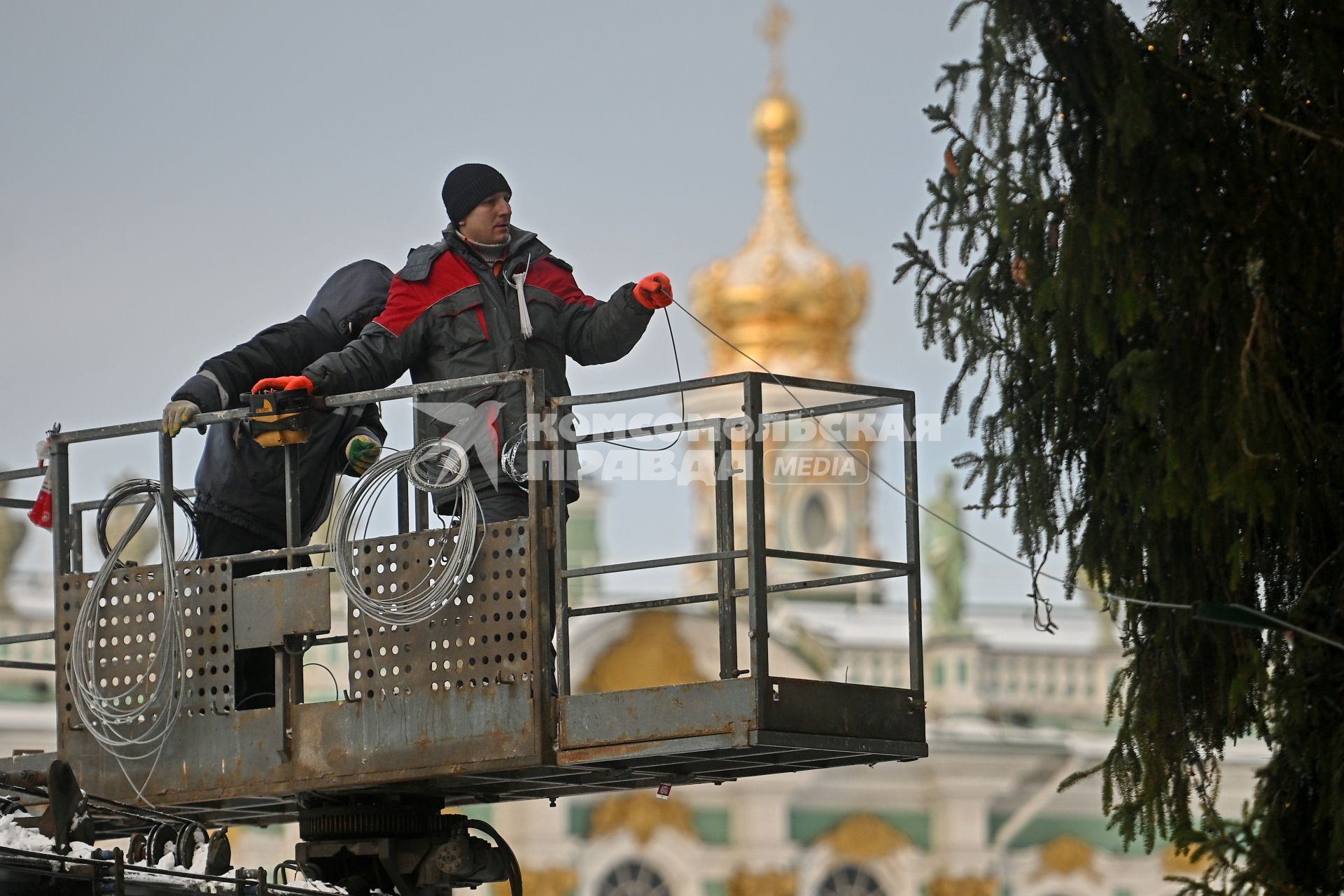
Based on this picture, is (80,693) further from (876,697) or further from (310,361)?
(876,697)

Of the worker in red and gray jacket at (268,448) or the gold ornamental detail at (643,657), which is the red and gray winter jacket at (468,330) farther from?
the gold ornamental detail at (643,657)

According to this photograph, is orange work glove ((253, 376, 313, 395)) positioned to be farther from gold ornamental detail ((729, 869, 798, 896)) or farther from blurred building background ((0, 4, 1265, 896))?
gold ornamental detail ((729, 869, 798, 896))

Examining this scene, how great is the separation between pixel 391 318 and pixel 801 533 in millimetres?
47200

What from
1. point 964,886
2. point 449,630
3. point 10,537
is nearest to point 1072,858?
point 964,886

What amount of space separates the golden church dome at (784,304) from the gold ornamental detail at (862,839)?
12.7m

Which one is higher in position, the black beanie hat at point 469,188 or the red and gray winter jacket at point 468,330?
the black beanie hat at point 469,188

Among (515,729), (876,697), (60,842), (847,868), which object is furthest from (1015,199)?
(847,868)

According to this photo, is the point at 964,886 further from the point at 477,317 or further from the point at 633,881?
the point at 477,317

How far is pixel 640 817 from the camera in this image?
4650 centimetres

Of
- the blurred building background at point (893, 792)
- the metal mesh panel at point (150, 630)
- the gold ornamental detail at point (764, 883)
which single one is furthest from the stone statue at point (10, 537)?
the metal mesh panel at point (150, 630)

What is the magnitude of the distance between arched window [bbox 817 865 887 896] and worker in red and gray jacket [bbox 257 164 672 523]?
124 ft

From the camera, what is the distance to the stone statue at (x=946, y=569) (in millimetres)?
48062

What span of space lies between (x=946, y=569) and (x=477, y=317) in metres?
39.3

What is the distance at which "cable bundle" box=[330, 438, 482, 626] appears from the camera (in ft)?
30.2
